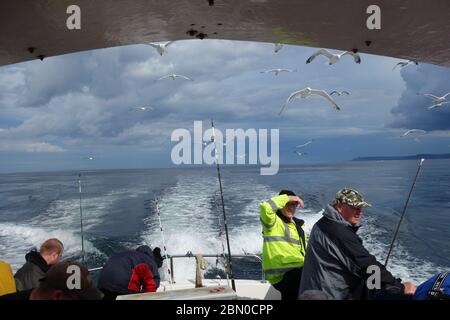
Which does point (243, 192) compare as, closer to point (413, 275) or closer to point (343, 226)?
point (413, 275)

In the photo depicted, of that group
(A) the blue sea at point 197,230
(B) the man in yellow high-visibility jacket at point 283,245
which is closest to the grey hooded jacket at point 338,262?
(B) the man in yellow high-visibility jacket at point 283,245

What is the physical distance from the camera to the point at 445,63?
5414 millimetres

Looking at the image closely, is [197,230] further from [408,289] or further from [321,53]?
[408,289]

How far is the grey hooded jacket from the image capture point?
2.66 meters

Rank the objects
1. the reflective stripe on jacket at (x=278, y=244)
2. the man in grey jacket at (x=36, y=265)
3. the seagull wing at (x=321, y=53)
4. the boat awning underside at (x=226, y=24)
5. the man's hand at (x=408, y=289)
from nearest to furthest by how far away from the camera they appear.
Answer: the man's hand at (x=408, y=289)
the man in grey jacket at (x=36, y=265)
the boat awning underside at (x=226, y=24)
the reflective stripe on jacket at (x=278, y=244)
the seagull wing at (x=321, y=53)

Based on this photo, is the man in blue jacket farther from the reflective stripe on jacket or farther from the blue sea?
the blue sea

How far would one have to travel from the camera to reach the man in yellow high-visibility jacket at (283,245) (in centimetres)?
388

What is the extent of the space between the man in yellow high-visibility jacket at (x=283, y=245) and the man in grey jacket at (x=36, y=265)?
190 cm

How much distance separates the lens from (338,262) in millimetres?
2701

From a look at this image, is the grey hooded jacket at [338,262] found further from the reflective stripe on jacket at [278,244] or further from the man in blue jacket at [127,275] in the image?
the man in blue jacket at [127,275]

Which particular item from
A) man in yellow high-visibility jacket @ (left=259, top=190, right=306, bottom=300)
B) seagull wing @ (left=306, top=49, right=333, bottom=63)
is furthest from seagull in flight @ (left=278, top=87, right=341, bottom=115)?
man in yellow high-visibility jacket @ (left=259, top=190, right=306, bottom=300)
